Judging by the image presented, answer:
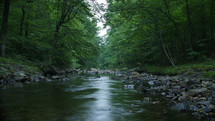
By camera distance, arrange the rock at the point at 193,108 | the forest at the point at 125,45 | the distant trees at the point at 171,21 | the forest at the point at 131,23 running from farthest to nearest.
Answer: the forest at the point at 131,23 → the distant trees at the point at 171,21 → the forest at the point at 125,45 → the rock at the point at 193,108

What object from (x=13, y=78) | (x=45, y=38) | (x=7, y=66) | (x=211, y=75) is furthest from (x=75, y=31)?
(x=211, y=75)

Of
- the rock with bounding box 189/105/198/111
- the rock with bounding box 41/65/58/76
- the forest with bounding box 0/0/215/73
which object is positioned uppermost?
the forest with bounding box 0/0/215/73

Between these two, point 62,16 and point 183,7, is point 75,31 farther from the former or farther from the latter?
point 183,7

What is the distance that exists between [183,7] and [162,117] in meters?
12.3

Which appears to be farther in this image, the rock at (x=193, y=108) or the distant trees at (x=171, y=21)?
the distant trees at (x=171, y=21)

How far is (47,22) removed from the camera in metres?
13.2

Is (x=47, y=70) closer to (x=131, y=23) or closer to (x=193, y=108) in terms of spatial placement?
(x=131, y=23)

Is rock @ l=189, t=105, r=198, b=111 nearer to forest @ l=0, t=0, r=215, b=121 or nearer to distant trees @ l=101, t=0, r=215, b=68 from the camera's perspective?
forest @ l=0, t=0, r=215, b=121

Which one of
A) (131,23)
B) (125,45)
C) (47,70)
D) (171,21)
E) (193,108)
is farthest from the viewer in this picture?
(125,45)

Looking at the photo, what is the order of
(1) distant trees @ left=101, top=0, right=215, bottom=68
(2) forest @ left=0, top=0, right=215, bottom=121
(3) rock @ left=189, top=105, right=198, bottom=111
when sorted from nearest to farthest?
(3) rock @ left=189, top=105, right=198, bottom=111, (2) forest @ left=0, top=0, right=215, bottom=121, (1) distant trees @ left=101, top=0, right=215, bottom=68

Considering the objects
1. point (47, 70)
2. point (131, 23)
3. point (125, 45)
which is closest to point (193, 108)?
point (47, 70)

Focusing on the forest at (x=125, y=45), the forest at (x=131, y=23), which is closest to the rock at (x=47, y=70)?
the forest at (x=125, y=45)

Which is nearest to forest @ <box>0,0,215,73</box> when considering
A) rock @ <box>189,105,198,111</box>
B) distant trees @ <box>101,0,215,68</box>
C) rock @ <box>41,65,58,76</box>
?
distant trees @ <box>101,0,215,68</box>

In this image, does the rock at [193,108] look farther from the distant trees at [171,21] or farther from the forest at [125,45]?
the distant trees at [171,21]
